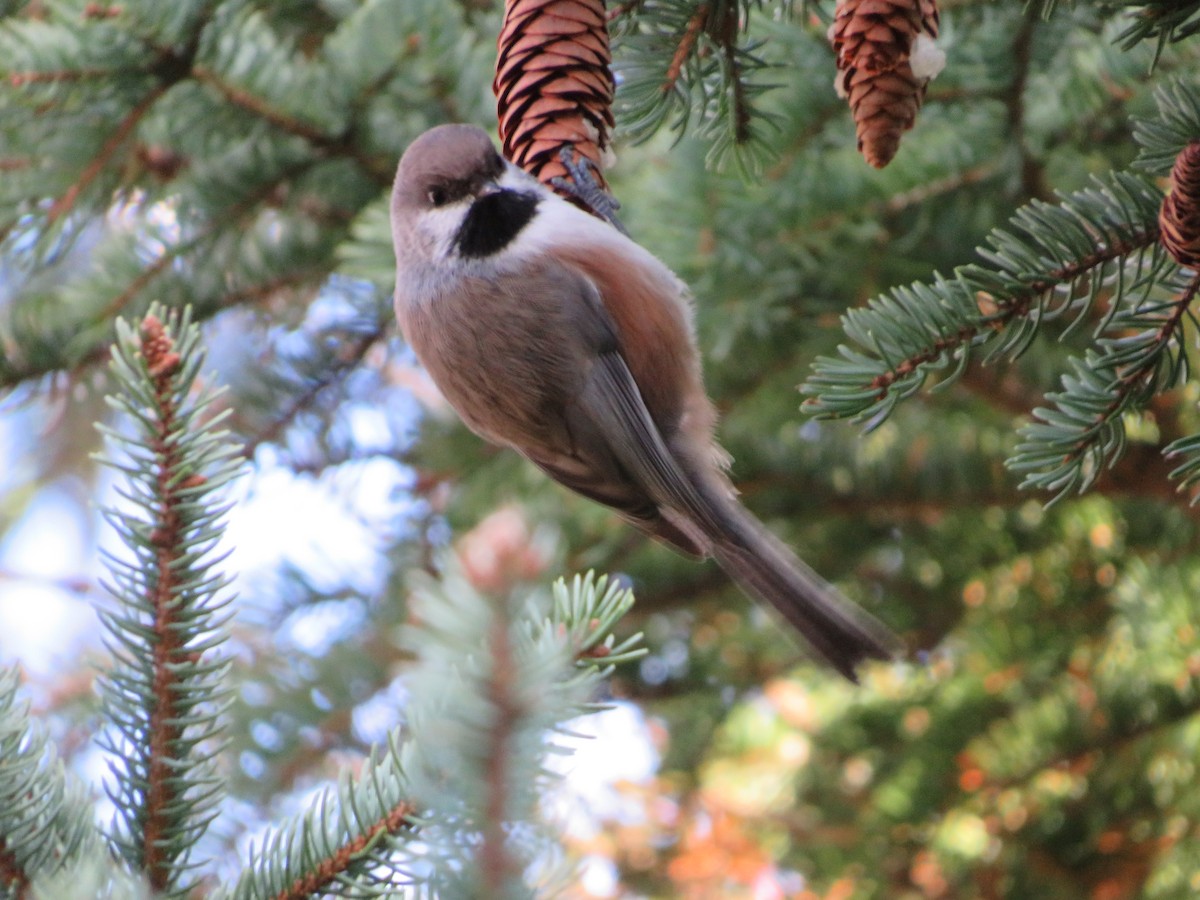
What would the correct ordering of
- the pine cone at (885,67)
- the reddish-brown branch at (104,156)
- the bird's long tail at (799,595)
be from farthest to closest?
1. the reddish-brown branch at (104,156)
2. the bird's long tail at (799,595)
3. the pine cone at (885,67)

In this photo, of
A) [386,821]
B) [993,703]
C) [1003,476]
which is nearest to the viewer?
[386,821]

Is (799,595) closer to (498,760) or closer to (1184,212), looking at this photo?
(1184,212)

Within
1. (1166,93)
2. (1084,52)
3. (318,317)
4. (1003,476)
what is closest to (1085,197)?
(1166,93)

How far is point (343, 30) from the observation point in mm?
1604

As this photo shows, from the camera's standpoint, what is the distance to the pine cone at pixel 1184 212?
2.72 ft

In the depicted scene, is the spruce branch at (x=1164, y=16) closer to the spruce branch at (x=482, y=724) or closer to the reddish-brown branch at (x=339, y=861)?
the spruce branch at (x=482, y=724)

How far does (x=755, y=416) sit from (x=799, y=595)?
640 mm

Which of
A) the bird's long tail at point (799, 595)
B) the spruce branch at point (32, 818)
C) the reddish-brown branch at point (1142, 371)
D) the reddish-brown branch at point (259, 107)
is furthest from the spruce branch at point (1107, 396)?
the reddish-brown branch at point (259, 107)

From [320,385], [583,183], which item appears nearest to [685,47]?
[583,183]

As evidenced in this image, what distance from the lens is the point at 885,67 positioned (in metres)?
1.01

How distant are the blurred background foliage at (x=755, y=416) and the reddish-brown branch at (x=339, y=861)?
658 millimetres

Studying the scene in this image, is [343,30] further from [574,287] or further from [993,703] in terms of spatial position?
[993,703]

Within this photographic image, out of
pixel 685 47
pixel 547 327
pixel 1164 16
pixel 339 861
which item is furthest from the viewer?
pixel 547 327

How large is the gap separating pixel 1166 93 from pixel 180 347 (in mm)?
793
